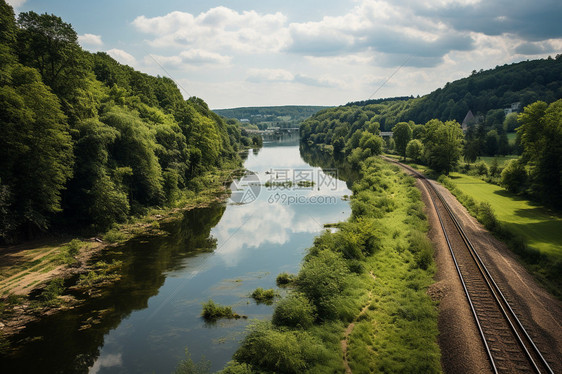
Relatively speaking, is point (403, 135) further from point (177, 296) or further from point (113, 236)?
point (177, 296)

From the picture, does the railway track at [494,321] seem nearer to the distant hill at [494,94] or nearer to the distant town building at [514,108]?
the distant hill at [494,94]

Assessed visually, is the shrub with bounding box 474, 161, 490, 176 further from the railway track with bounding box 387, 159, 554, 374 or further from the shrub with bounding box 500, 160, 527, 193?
the railway track with bounding box 387, 159, 554, 374

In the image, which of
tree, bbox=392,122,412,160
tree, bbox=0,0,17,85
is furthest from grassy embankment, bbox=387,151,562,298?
tree, bbox=0,0,17,85

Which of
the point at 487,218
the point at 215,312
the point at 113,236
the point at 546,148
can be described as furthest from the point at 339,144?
the point at 215,312

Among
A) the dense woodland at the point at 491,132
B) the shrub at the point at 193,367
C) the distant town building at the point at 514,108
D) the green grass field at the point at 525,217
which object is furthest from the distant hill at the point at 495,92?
the shrub at the point at 193,367

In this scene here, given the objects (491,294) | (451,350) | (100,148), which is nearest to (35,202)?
(100,148)

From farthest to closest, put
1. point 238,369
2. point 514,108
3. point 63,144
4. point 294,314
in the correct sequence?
point 514,108 → point 63,144 → point 294,314 → point 238,369

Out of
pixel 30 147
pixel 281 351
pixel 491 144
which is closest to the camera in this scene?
pixel 281 351
